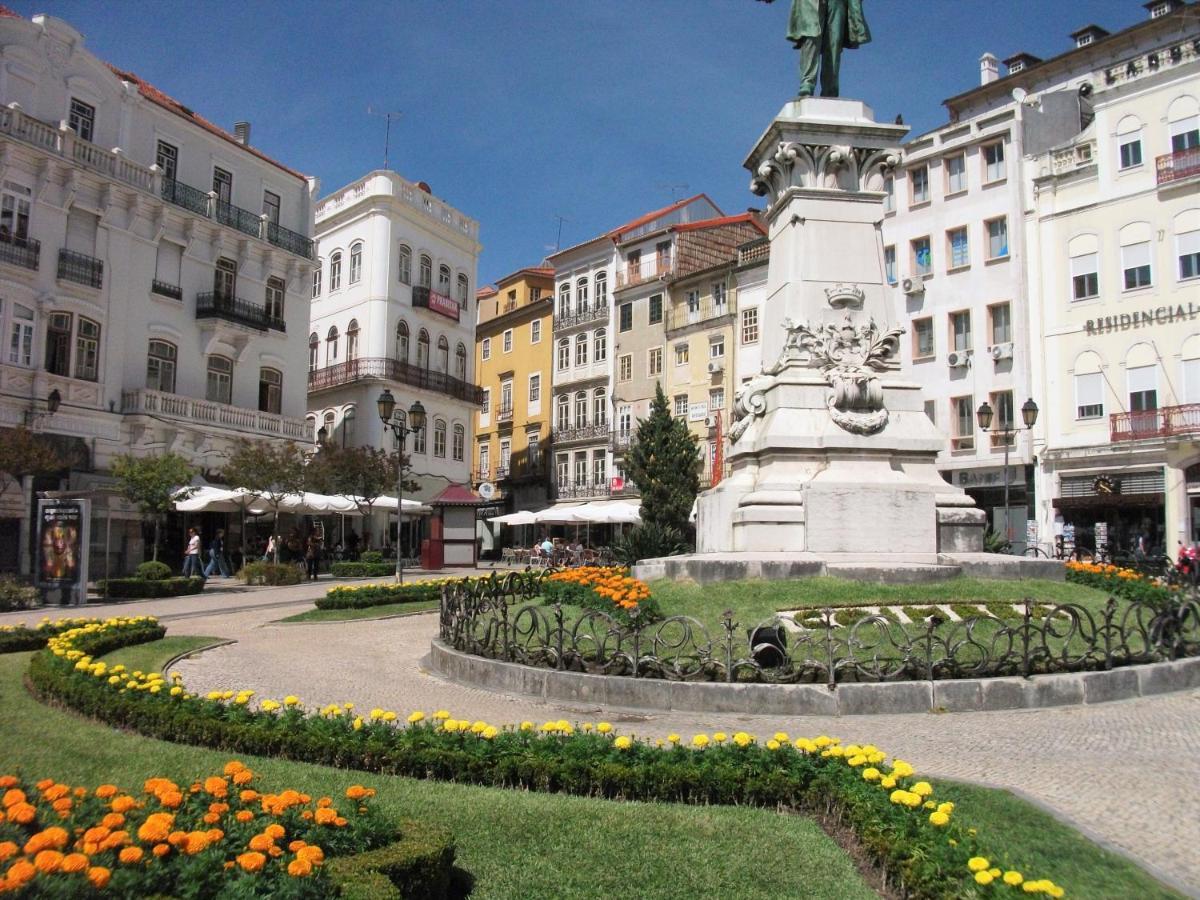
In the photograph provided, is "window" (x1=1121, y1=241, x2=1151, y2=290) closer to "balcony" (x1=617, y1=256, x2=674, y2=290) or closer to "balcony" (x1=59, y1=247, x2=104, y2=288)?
"balcony" (x1=617, y1=256, x2=674, y2=290)

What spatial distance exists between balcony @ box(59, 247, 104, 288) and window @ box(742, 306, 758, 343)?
27794 millimetres

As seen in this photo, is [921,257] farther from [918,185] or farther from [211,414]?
[211,414]

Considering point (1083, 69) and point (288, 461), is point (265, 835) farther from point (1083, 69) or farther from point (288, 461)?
point (1083, 69)

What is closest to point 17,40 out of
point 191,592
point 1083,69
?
point 191,592

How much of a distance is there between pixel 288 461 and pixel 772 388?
1899cm

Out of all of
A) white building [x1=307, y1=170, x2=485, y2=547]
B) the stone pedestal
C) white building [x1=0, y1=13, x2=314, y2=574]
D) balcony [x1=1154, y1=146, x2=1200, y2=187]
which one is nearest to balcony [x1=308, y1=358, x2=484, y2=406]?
white building [x1=307, y1=170, x2=485, y2=547]

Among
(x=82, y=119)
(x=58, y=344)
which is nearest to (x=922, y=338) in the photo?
(x=58, y=344)

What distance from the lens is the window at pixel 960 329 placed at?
3862 centimetres

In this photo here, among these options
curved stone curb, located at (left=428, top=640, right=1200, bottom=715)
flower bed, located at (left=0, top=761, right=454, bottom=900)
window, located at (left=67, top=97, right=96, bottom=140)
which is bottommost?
curved stone curb, located at (left=428, top=640, right=1200, bottom=715)

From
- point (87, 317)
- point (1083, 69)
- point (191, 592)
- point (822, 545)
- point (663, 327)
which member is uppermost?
point (1083, 69)

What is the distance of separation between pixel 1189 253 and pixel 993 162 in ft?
30.1

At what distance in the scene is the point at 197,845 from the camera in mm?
3131

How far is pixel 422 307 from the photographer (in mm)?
45938

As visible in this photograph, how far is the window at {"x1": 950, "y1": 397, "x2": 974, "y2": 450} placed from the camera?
37969 millimetres
